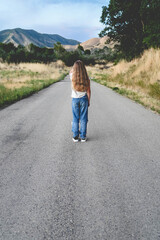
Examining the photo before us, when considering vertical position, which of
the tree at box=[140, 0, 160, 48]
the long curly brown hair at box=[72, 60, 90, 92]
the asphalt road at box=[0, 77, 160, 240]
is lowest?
the asphalt road at box=[0, 77, 160, 240]

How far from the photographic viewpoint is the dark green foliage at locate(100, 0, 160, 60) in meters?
16.8

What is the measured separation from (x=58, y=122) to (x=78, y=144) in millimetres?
1603

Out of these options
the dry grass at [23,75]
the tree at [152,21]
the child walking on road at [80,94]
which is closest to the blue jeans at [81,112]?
the child walking on road at [80,94]

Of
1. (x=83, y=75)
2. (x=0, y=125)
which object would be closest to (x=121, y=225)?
(x=83, y=75)

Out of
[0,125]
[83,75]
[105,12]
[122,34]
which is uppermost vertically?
[105,12]

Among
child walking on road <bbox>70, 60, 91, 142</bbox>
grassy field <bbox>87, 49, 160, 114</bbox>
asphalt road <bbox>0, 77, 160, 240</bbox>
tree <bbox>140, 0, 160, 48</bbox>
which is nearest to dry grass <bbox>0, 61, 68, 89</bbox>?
grassy field <bbox>87, 49, 160, 114</bbox>

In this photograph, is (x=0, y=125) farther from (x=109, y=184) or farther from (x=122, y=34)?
(x=122, y=34)

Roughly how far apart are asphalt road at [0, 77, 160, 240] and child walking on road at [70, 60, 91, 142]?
1.14 ft

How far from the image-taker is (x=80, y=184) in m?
2.30

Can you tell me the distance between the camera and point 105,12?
2114 centimetres

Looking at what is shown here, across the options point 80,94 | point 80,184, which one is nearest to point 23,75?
point 80,94

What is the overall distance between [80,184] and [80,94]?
2069 millimetres

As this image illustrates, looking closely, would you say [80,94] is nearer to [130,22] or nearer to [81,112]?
[81,112]

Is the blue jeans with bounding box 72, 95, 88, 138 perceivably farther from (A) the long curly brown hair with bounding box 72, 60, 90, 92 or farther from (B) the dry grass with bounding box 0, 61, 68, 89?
(B) the dry grass with bounding box 0, 61, 68, 89
